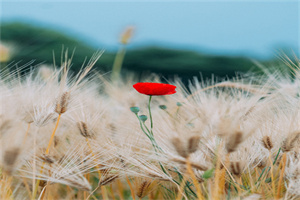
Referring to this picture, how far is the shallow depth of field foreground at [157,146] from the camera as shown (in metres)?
0.48

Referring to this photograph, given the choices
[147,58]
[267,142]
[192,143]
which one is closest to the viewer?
[192,143]

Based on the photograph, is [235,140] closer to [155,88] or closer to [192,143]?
[192,143]

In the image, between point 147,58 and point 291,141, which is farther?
point 147,58

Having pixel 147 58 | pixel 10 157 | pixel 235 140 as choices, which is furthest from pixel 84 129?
pixel 147 58

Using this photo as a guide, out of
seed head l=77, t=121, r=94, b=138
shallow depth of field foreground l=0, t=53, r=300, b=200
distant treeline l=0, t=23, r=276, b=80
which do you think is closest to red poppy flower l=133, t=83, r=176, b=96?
shallow depth of field foreground l=0, t=53, r=300, b=200

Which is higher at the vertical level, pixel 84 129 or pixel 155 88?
pixel 155 88

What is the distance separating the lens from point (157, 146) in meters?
0.54

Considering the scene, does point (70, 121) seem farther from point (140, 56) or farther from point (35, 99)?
point (140, 56)

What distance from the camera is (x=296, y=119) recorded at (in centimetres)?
59

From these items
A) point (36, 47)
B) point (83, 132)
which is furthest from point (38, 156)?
point (36, 47)

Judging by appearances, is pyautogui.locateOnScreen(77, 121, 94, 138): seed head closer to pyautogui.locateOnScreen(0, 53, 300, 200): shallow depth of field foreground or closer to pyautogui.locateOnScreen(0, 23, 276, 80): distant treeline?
pyautogui.locateOnScreen(0, 53, 300, 200): shallow depth of field foreground

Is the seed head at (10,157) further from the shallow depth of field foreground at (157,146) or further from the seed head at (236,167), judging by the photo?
the seed head at (236,167)

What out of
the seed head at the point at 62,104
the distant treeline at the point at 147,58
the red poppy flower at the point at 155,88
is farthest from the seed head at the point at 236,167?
the distant treeline at the point at 147,58

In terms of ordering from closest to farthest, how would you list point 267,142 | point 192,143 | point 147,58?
point 192,143 < point 267,142 < point 147,58
